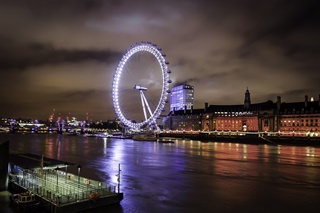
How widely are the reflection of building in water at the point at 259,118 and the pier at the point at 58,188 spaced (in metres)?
89.9

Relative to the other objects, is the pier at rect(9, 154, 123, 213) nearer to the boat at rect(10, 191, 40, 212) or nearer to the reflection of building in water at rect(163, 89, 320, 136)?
the boat at rect(10, 191, 40, 212)

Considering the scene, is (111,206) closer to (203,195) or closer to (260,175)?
(203,195)

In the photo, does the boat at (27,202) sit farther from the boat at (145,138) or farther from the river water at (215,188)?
the boat at (145,138)

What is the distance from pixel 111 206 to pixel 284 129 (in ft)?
354

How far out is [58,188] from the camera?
64.3 feet

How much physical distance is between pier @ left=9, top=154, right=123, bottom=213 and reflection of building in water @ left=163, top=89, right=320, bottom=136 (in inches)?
3538

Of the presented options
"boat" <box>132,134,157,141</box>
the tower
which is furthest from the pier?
the tower

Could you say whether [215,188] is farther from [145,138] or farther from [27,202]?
[145,138]

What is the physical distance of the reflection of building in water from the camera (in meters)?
110

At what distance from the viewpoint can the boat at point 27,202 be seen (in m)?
17.9

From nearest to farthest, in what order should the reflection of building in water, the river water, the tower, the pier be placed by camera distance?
the pier, the river water, the reflection of building in water, the tower

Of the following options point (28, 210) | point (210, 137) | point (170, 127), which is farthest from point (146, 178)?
point (170, 127)

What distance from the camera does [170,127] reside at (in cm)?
16950

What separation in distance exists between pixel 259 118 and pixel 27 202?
115m
